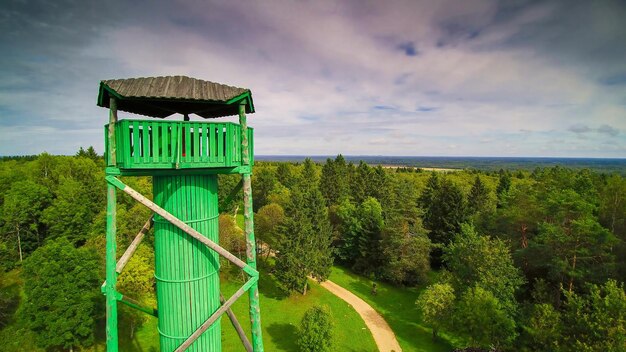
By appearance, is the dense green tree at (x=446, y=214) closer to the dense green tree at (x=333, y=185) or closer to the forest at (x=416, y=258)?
the forest at (x=416, y=258)

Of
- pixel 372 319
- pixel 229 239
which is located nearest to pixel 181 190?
pixel 372 319

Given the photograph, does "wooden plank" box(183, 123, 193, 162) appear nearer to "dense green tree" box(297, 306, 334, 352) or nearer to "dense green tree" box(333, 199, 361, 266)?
"dense green tree" box(297, 306, 334, 352)

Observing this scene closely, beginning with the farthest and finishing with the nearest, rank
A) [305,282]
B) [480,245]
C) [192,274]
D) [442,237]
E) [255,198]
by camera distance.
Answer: [255,198]
[442,237]
[305,282]
[480,245]
[192,274]

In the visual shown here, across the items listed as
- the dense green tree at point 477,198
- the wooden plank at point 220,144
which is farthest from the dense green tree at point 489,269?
the dense green tree at point 477,198

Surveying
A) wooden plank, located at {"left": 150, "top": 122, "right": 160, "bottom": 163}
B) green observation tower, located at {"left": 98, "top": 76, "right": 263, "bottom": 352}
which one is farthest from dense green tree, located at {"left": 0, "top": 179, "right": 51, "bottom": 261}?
wooden plank, located at {"left": 150, "top": 122, "right": 160, "bottom": 163}

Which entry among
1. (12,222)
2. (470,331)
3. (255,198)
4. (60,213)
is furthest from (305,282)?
(255,198)

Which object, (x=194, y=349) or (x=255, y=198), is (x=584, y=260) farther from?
(x=255, y=198)

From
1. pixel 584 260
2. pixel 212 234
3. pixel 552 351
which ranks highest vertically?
pixel 212 234
